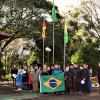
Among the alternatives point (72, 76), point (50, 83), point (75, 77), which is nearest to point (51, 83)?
point (50, 83)

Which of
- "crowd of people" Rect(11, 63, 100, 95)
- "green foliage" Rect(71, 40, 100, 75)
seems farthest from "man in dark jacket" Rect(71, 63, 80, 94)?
"green foliage" Rect(71, 40, 100, 75)

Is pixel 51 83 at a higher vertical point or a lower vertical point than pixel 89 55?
lower

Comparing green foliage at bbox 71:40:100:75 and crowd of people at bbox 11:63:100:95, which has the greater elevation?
green foliage at bbox 71:40:100:75

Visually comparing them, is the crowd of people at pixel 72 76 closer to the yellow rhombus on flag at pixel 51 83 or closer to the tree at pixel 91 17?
the yellow rhombus on flag at pixel 51 83

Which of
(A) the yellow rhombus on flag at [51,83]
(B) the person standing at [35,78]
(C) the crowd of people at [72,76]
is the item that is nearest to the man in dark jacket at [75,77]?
(C) the crowd of people at [72,76]

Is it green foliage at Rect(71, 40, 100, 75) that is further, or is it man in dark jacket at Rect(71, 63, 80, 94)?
green foliage at Rect(71, 40, 100, 75)

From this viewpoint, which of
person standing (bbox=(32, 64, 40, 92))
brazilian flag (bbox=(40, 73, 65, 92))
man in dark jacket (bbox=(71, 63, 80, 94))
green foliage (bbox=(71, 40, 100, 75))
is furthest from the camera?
green foliage (bbox=(71, 40, 100, 75))

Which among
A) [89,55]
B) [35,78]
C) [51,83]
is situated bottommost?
[51,83]

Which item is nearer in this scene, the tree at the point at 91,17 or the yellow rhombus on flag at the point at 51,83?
the yellow rhombus on flag at the point at 51,83

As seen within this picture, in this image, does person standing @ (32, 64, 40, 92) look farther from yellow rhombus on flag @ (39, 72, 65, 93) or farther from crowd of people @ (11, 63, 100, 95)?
yellow rhombus on flag @ (39, 72, 65, 93)

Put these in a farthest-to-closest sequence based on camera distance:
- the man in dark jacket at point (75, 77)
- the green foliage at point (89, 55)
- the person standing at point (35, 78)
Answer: the green foliage at point (89, 55) < the person standing at point (35, 78) < the man in dark jacket at point (75, 77)

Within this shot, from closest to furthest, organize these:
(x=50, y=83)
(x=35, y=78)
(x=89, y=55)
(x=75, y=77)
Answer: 1. (x=50, y=83)
2. (x=75, y=77)
3. (x=35, y=78)
4. (x=89, y=55)

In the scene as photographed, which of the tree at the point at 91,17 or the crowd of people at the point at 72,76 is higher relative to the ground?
the tree at the point at 91,17

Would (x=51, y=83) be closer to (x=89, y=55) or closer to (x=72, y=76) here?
(x=72, y=76)
